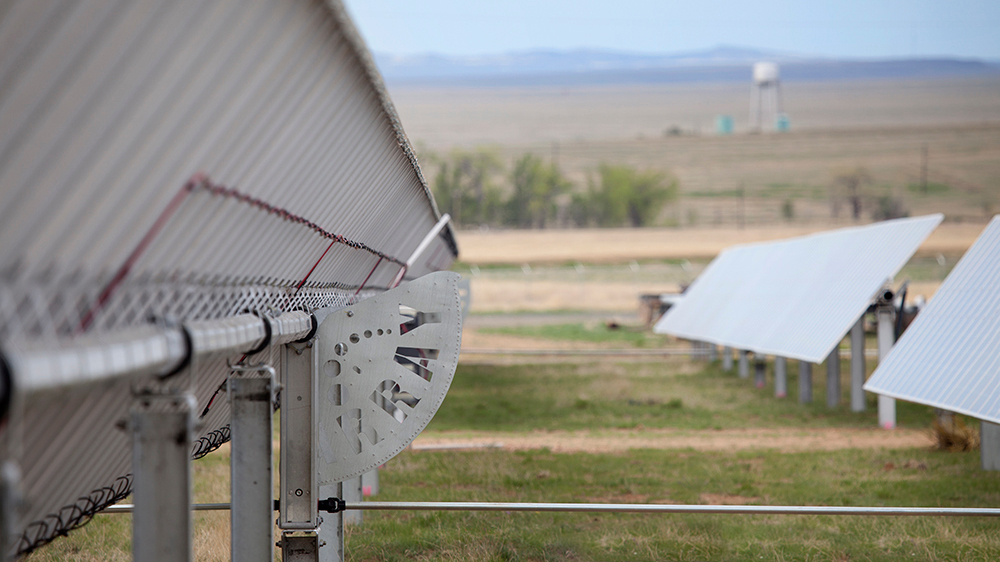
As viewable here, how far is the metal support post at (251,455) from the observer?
4.52m

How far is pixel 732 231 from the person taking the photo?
76.1 meters

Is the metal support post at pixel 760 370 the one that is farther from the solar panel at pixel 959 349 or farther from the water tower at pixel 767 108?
the water tower at pixel 767 108

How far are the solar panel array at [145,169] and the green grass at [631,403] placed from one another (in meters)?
10.8

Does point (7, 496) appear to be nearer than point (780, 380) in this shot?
Yes

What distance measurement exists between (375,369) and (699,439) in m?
9.77

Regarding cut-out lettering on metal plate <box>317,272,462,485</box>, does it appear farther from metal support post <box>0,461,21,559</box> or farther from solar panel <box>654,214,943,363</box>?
solar panel <box>654,214,943,363</box>

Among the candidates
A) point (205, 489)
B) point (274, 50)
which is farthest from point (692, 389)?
point (274, 50)

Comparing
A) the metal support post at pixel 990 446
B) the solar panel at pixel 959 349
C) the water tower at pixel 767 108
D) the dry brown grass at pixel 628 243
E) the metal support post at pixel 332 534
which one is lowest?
the metal support post at pixel 990 446

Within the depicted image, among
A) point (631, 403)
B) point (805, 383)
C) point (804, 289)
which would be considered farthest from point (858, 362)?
point (631, 403)

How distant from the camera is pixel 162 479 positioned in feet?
11.2

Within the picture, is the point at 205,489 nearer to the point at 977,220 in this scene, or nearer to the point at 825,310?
the point at 825,310

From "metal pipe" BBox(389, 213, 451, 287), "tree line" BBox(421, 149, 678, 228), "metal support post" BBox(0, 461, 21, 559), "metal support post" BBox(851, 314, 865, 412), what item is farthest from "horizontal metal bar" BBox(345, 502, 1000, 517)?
"tree line" BBox(421, 149, 678, 228)

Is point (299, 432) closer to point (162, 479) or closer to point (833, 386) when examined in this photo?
point (162, 479)

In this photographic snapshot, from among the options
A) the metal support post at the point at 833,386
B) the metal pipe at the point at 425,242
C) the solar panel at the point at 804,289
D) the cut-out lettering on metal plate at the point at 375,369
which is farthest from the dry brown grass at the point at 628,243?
the cut-out lettering on metal plate at the point at 375,369
